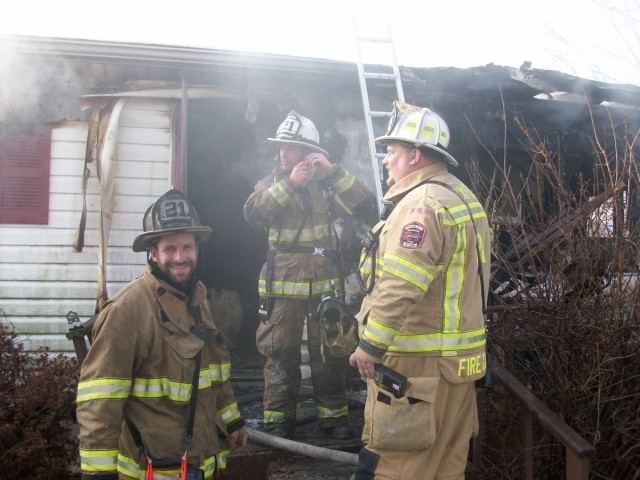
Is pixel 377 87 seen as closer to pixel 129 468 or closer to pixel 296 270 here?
pixel 296 270

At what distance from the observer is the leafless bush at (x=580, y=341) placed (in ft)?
10.4

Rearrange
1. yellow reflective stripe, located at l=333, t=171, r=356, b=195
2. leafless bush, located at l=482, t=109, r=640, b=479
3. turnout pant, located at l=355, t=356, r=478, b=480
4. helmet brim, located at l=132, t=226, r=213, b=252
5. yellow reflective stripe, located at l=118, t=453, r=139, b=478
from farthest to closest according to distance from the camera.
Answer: yellow reflective stripe, located at l=333, t=171, r=356, b=195, leafless bush, located at l=482, t=109, r=640, b=479, turnout pant, located at l=355, t=356, r=478, b=480, helmet brim, located at l=132, t=226, r=213, b=252, yellow reflective stripe, located at l=118, t=453, r=139, b=478

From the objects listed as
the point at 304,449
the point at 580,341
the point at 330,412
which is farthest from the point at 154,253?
the point at 580,341

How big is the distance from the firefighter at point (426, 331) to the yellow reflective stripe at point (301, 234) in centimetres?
146

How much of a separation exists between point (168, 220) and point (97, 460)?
3.23ft

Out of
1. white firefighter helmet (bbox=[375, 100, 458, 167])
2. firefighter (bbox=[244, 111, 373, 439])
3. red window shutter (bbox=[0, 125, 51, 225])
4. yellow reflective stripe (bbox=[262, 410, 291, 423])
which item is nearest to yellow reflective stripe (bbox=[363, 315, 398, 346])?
white firefighter helmet (bbox=[375, 100, 458, 167])

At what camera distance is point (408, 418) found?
8.43ft

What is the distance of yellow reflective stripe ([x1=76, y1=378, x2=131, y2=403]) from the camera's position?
214 centimetres

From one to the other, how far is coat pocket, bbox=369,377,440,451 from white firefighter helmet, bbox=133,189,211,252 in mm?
1164

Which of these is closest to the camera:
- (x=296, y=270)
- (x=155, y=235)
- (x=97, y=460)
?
(x=97, y=460)

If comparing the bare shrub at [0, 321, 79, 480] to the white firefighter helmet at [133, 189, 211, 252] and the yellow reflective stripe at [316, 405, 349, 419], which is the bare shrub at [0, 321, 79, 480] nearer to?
the yellow reflective stripe at [316, 405, 349, 419]

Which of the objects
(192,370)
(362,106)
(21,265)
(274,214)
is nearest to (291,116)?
(274,214)

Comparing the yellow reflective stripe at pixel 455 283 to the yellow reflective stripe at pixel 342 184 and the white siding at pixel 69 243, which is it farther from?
the white siding at pixel 69 243

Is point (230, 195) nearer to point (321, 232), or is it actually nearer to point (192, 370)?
point (321, 232)
